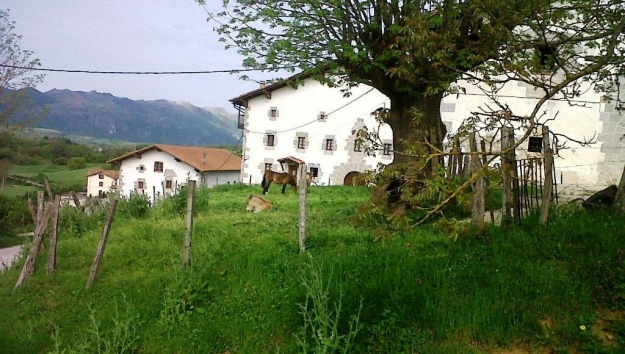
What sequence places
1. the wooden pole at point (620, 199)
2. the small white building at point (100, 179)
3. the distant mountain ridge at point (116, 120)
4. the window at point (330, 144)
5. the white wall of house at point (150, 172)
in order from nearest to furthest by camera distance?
the wooden pole at point (620, 199), the window at point (330, 144), the small white building at point (100, 179), the white wall of house at point (150, 172), the distant mountain ridge at point (116, 120)

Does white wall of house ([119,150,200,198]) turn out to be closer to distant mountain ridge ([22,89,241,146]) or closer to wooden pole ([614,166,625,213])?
wooden pole ([614,166,625,213])

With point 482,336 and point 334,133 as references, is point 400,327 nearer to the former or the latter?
point 482,336

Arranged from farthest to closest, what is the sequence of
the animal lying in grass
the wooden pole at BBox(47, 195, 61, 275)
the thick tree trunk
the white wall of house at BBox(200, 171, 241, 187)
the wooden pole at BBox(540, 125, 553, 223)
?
1. the white wall of house at BBox(200, 171, 241, 187)
2. the animal lying in grass
3. the wooden pole at BBox(47, 195, 61, 275)
4. the thick tree trunk
5. the wooden pole at BBox(540, 125, 553, 223)

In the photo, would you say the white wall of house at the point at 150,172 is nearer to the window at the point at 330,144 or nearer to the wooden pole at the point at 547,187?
the window at the point at 330,144

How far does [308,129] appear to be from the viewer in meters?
26.3

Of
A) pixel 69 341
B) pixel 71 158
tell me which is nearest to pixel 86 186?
pixel 71 158

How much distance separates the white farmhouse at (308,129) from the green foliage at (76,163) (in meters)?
14.9

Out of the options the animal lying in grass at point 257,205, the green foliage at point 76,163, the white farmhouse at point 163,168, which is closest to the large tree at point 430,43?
the animal lying in grass at point 257,205

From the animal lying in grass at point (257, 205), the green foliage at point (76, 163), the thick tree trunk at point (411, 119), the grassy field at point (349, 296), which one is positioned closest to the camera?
the grassy field at point (349, 296)

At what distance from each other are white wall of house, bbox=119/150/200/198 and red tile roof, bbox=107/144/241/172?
449mm

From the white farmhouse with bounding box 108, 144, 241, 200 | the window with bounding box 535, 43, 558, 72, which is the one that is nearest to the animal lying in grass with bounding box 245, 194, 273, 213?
the window with bounding box 535, 43, 558, 72

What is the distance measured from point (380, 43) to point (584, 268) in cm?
460

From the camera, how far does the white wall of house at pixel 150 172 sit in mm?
32656

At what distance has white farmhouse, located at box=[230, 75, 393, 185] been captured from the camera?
24.9 m
